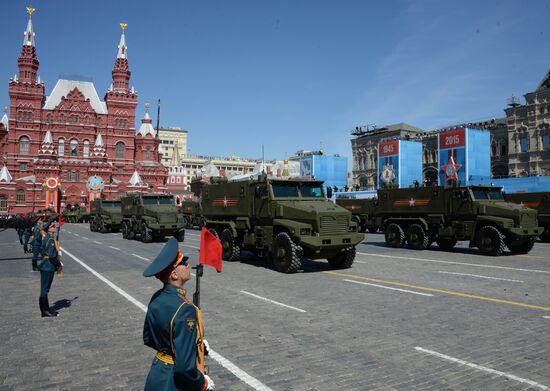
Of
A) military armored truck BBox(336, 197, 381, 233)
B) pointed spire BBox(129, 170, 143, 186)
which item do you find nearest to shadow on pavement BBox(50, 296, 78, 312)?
military armored truck BBox(336, 197, 381, 233)

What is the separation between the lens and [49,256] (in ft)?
26.3

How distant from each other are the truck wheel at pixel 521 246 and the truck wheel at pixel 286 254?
9.46 metres

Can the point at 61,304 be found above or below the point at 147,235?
below

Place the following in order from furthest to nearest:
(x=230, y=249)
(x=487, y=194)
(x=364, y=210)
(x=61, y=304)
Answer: (x=364, y=210)
(x=487, y=194)
(x=230, y=249)
(x=61, y=304)

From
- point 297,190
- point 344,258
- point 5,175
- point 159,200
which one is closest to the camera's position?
→ point 344,258

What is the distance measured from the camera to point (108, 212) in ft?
107

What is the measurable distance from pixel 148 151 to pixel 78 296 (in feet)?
261

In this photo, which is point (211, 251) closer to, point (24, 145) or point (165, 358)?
point (165, 358)

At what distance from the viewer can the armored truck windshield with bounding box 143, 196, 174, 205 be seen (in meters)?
25.3

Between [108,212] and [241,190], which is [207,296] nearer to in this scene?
[241,190]

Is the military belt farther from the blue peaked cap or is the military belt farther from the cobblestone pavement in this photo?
the cobblestone pavement

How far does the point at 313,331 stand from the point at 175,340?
14.9 ft

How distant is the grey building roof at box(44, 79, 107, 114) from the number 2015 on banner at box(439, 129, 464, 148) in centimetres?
6068

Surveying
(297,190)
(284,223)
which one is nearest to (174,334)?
(284,223)
